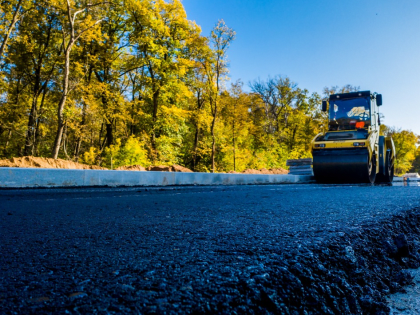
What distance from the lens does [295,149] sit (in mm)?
40281

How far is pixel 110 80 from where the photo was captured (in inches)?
970

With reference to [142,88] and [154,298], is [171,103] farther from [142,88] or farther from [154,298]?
[154,298]

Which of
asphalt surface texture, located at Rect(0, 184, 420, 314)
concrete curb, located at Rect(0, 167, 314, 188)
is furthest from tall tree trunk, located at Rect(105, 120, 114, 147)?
asphalt surface texture, located at Rect(0, 184, 420, 314)

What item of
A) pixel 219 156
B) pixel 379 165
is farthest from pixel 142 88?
pixel 379 165

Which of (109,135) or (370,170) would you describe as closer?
(370,170)

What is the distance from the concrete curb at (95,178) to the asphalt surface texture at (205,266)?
528 cm

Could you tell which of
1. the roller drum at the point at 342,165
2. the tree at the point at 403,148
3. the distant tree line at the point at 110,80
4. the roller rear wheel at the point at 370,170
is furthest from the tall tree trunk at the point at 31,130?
the tree at the point at 403,148

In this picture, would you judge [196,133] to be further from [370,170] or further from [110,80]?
[370,170]

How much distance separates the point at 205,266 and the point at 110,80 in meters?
25.3

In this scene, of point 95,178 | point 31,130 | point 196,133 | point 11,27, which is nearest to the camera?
point 95,178

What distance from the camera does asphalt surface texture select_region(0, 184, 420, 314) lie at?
3.00 ft

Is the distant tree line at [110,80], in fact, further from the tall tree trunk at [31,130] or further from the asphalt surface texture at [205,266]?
the asphalt surface texture at [205,266]

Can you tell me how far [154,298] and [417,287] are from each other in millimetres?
1401

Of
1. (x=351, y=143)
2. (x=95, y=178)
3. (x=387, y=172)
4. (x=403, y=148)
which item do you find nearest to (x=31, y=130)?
(x=95, y=178)
